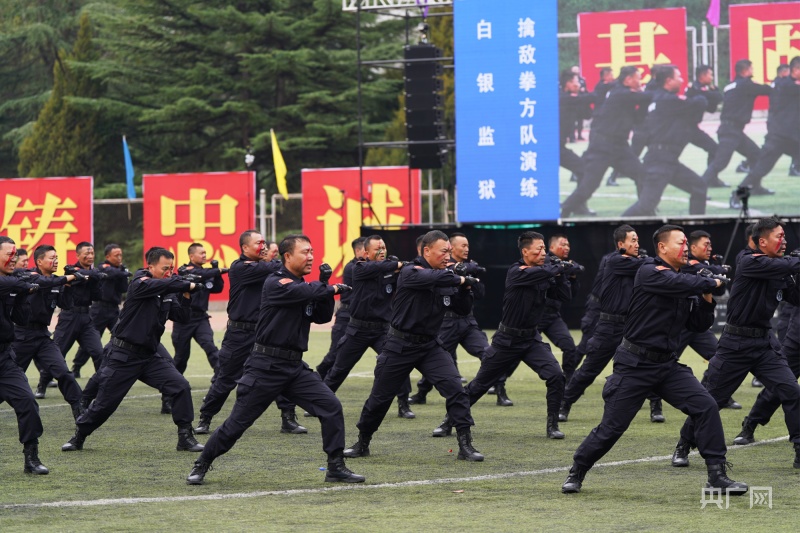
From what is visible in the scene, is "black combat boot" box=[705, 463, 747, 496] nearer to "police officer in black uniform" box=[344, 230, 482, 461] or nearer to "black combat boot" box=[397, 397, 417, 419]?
"police officer in black uniform" box=[344, 230, 482, 461]

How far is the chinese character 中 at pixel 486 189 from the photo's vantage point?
2453 centimetres

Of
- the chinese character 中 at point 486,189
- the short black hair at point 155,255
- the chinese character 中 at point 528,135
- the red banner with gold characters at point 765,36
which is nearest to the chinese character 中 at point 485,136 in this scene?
the chinese character 中 at point 528,135

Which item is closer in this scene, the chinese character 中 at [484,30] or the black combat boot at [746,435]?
the black combat boot at [746,435]

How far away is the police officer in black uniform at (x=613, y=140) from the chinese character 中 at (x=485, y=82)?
87.8 inches

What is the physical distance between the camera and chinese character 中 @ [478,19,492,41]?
24.6 meters

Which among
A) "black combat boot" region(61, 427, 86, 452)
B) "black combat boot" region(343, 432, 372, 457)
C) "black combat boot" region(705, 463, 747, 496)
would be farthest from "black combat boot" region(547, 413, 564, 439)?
"black combat boot" region(61, 427, 86, 452)

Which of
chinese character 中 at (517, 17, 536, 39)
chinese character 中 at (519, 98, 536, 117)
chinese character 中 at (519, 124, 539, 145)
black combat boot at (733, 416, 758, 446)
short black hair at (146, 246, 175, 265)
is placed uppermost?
chinese character 中 at (517, 17, 536, 39)

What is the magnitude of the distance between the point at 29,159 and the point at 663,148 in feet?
84.2

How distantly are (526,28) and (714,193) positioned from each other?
495 cm

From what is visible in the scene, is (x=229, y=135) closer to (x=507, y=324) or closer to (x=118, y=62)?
(x=118, y=62)

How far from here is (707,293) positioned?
29.1 feet

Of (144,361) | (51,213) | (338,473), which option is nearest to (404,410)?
(144,361)

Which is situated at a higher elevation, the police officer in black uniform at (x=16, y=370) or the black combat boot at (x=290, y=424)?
the police officer in black uniform at (x=16, y=370)

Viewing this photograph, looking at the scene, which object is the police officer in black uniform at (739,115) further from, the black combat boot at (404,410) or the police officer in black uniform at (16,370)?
the police officer in black uniform at (16,370)
